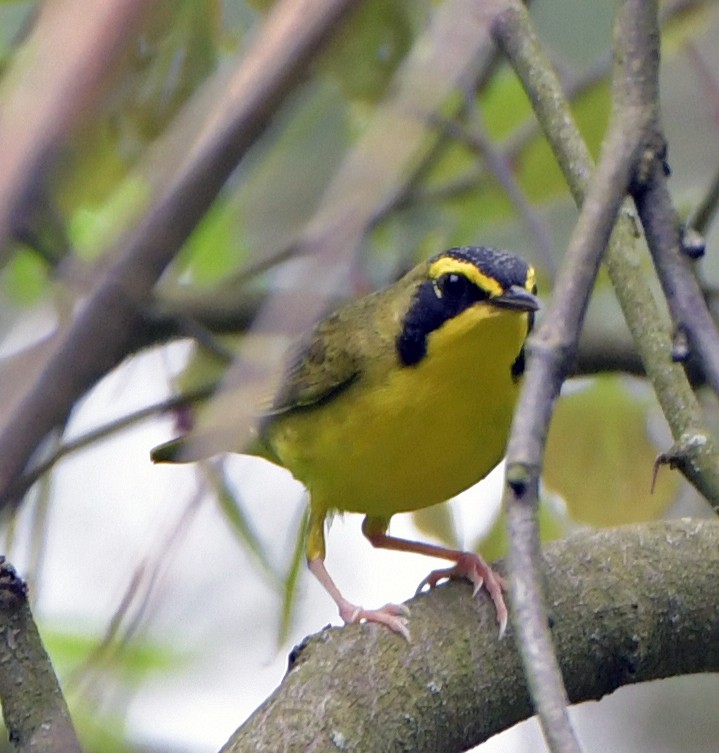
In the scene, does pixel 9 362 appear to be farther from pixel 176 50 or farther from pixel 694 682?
pixel 694 682

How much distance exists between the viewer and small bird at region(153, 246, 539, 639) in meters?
3.26

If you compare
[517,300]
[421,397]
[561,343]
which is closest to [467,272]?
[517,300]

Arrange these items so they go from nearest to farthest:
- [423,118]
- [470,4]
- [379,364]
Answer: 1. [470,4]
2. [423,118]
3. [379,364]

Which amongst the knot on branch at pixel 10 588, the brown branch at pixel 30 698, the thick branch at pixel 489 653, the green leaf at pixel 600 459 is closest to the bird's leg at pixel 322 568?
the thick branch at pixel 489 653

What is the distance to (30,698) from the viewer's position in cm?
210

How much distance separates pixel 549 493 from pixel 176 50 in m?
2.10

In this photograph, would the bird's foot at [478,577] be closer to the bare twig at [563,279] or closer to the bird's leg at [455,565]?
the bird's leg at [455,565]

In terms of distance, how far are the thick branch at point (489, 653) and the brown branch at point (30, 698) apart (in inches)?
16.2

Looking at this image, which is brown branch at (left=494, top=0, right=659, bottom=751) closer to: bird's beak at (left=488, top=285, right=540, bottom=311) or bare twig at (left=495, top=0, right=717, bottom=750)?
bare twig at (left=495, top=0, right=717, bottom=750)

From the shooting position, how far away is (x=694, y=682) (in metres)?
6.43

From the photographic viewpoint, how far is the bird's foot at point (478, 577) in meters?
2.87

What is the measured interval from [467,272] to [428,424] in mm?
444

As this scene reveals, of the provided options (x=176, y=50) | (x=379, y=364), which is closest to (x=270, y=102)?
(x=176, y=50)

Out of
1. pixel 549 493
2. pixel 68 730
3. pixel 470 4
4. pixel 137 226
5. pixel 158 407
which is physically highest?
pixel 158 407
